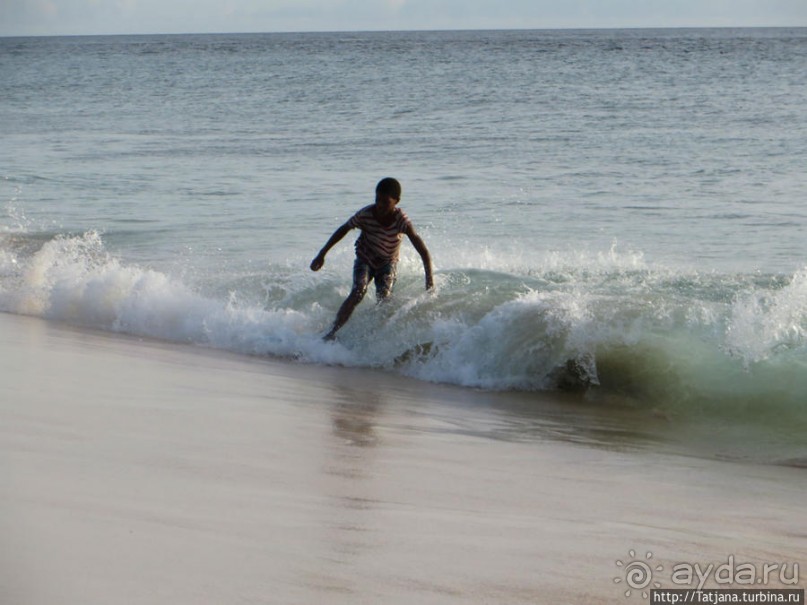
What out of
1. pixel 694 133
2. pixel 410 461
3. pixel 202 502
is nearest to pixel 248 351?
pixel 410 461

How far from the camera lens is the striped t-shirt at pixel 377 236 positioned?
8.87 meters

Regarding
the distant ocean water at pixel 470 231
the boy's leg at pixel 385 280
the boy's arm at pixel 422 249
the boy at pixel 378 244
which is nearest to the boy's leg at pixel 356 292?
the boy at pixel 378 244

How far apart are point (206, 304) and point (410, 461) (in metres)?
5.44

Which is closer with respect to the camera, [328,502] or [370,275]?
[328,502]

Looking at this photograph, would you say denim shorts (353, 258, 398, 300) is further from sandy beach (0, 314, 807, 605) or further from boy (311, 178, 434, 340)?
sandy beach (0, 314, 807, 605)

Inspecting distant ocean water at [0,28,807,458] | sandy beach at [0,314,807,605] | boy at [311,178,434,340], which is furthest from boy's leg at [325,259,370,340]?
sandy beach at [0,314,807,605]

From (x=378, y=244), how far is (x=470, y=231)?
567 centimetres

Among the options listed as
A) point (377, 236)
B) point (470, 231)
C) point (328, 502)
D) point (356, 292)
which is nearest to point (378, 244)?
point (377, 236)

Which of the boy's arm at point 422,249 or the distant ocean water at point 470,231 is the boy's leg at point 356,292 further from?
the boy's arm at point 422,249

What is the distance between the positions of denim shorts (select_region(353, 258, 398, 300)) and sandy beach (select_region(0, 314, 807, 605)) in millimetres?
2071

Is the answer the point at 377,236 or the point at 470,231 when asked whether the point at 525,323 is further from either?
the point at 470,231

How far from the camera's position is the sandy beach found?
11.3 ft

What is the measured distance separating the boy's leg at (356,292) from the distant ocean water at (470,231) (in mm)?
228

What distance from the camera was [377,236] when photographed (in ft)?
29.3
